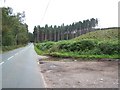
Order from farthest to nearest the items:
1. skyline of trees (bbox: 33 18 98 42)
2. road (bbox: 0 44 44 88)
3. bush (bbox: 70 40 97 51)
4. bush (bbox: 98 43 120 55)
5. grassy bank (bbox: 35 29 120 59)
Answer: skyline of trees (bbox: 33 18 98 42), bush (bbox: 70 40 97 51), bush (bbox: 98 43 120 55), grassy bank (bbox: 35 29 120 59), road (bbox: 0 44 44 88)

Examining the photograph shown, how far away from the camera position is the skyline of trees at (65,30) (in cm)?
14075

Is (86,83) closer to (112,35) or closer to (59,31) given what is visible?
(112,35)

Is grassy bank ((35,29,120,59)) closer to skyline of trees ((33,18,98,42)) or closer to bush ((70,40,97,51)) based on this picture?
bush ((70,40,97,51))

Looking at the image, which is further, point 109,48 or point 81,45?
point 81,45

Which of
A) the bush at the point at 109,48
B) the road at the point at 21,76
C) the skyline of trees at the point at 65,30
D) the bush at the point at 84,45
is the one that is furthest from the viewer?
the skyline of trees at the point at 65,30

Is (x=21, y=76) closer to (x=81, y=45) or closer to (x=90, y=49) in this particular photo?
(x=90, y=49)

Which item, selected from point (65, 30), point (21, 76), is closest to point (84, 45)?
point (21, 76)

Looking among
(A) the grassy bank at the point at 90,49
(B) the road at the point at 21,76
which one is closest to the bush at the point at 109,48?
(A) the grassy bank at the point at 90,49

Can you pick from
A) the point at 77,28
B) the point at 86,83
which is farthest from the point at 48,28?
the point at 86,83

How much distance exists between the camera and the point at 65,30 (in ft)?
513

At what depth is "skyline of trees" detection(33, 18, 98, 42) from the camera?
141m

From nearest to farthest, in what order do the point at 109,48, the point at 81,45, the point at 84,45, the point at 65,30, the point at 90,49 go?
the point at 109,48, the point at 90,49, the point at 84,45, the point at 81,45, the point at 65,30

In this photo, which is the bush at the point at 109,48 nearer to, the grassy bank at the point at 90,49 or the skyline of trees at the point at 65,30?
the grassy bank at the point at 90,49

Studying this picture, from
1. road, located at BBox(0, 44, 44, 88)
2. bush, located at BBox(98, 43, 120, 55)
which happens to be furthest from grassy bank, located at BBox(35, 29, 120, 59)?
road, located at BBox(0, 44, 44, 88)
